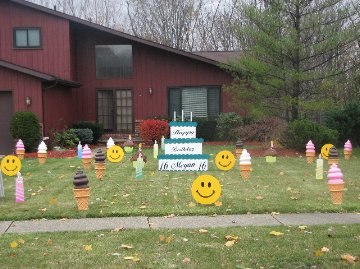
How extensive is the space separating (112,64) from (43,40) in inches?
125

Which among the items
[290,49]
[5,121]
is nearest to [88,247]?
[290,49]

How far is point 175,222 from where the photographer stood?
22.7 feet

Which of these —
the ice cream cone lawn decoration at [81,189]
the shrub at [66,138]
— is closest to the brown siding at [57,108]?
the shrub at [66,138]

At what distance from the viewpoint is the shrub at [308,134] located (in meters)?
16.0

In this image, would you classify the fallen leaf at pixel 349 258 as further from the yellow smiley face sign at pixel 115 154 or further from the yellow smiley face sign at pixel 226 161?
the yellow smiley face sign at pixel 115 154

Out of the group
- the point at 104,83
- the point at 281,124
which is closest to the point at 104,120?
the point at 104,83

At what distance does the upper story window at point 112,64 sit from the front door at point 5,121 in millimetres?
4983

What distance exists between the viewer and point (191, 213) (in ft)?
24.3

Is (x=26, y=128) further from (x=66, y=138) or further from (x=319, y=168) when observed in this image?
(x=319, y=168)

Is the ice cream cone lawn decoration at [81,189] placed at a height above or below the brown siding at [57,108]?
below

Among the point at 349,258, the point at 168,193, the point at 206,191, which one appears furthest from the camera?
the point at 168,193

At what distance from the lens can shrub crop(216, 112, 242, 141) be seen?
810 inches

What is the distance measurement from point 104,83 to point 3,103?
5195mm

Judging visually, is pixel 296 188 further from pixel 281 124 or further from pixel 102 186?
pixel 281 124
